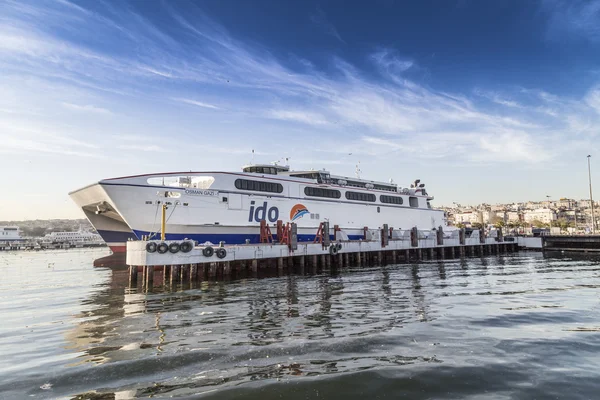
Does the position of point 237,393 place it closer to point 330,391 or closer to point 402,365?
point 330,391

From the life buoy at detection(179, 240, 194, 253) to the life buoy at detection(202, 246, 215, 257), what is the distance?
80 cm

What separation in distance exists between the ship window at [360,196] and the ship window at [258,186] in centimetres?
854

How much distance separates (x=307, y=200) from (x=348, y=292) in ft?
55.0

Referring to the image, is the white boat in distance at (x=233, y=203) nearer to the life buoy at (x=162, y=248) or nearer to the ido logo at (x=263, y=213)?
the ido logo at (x=263, y=213)

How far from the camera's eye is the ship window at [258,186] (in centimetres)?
2793

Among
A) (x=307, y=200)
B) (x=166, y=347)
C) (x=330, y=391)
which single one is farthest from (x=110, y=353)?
(x=307, y=200)

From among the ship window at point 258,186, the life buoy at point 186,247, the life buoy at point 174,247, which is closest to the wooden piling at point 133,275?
the life buoy at point 174,247

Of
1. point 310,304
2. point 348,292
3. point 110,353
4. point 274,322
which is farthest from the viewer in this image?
point 348,292

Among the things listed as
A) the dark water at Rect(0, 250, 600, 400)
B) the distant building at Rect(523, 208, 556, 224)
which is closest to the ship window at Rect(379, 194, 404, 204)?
the dark water at Rect(0, 250, 600, 400)

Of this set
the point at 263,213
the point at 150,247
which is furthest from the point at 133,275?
the point at 263,213

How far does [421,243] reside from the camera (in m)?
36.2

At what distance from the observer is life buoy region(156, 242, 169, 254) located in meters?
19.3

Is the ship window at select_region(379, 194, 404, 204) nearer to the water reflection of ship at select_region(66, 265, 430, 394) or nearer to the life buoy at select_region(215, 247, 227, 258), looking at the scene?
the water reflection of ship at select_region(66, 265, 430, 394)

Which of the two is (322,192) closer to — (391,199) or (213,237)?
(391,199)
